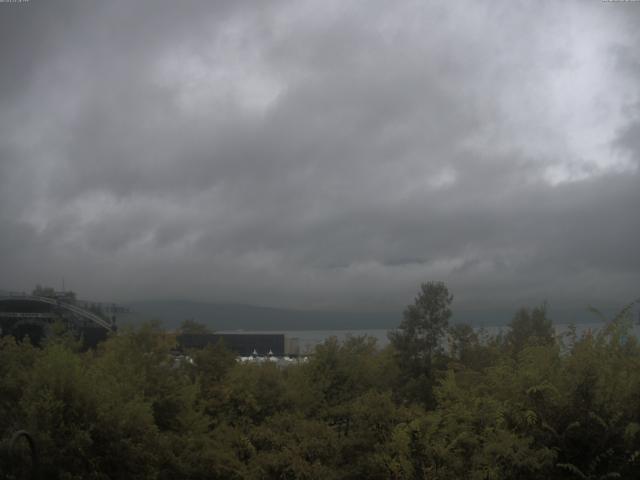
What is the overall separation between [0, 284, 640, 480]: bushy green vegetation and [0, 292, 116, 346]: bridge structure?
15.6 meters

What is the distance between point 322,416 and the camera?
835 inches

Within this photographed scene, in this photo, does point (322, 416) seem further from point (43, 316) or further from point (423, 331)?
point (43, 316)

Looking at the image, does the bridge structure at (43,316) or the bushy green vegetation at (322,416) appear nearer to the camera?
the bushy green vegetation at (322,416)

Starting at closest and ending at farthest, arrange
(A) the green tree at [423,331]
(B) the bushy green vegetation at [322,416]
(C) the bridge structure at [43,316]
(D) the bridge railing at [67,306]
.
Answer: (B) the bushy green vegetation at [322,416] → (A) the green tree at [423,331] → (C) the bridge structure at [43,316] → (D) the bridge railing at [67,306]

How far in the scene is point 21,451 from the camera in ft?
40.5

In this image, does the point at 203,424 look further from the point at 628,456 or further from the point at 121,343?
the point at 628,456

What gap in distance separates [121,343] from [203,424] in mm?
4250

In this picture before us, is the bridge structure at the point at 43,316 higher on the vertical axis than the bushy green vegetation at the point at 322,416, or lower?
higher

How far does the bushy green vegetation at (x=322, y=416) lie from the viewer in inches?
458

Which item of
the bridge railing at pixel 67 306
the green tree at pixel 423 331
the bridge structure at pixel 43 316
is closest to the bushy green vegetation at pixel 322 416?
the green tree at pixel 423 331

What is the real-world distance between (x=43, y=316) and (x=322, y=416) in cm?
2292

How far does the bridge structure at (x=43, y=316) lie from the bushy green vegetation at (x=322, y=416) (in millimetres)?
15650

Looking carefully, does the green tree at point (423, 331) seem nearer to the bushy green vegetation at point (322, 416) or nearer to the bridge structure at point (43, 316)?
the bushy green vegetation at point (322, 416)

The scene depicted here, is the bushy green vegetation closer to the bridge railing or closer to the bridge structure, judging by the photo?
the bridge structure
